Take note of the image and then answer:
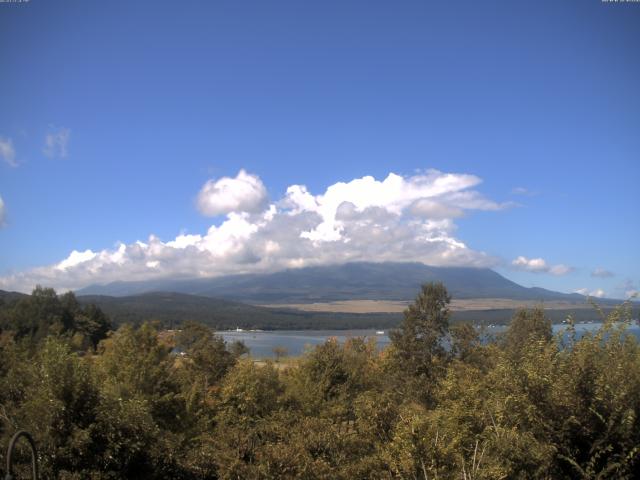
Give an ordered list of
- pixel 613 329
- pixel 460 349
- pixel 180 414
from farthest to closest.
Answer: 1. pixel 460 349
2. pixel 180 414
3. pixel 613 329

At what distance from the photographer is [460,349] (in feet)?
123

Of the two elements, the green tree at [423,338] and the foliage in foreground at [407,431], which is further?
the green tree at [423,338]

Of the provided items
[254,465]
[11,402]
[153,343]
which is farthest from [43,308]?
[254,465]

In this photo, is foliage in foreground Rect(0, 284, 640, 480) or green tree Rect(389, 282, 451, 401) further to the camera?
green tree Rect(389, 282, 451, 401)

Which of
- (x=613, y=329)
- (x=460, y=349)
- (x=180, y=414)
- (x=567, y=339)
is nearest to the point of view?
(x=613, y=329)

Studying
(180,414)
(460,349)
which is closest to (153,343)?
(180,414)

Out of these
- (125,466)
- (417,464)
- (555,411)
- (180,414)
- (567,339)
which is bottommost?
(180,414)

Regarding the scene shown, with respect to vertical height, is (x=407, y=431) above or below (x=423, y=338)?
above

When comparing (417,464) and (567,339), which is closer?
(417,464)

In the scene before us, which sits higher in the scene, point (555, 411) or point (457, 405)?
point (555, 411)

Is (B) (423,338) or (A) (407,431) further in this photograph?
(B) (423,338)

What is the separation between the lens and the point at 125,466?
494 inches

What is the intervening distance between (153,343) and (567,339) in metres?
33.8

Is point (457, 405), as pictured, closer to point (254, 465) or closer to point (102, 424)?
point (254, 465)
